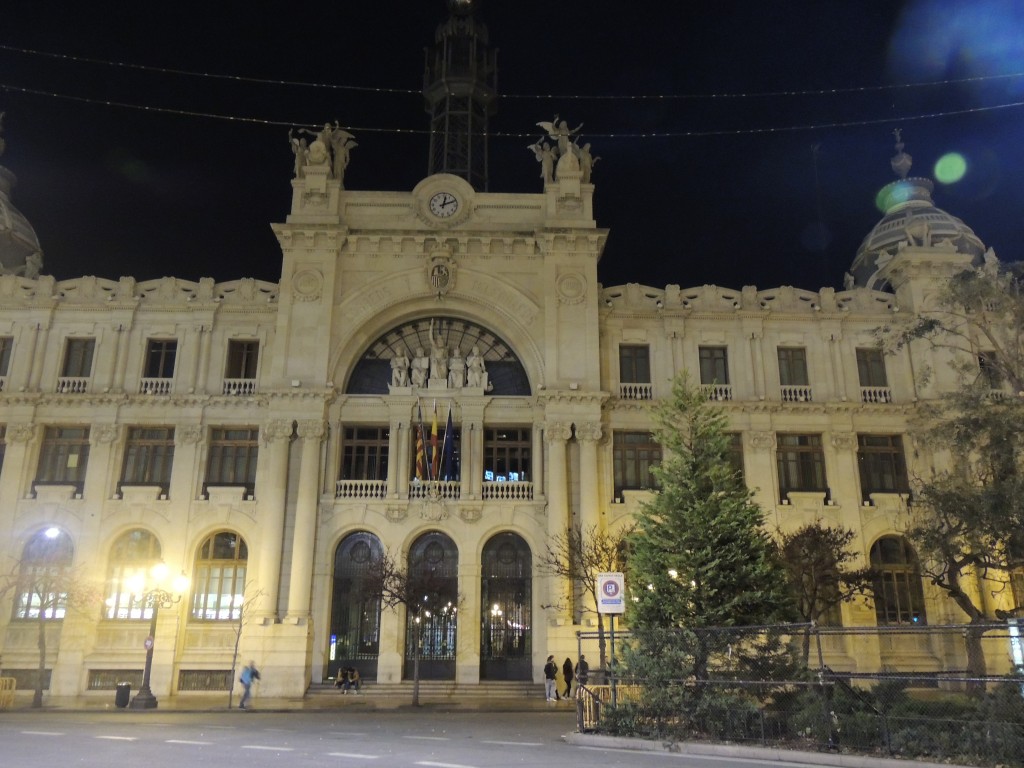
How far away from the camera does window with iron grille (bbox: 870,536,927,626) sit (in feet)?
116

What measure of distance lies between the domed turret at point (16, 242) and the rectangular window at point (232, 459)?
Result: 18.6 m

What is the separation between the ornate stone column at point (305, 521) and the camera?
3350cm

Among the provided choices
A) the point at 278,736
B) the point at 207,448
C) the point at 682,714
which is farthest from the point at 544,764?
the point at 207,448

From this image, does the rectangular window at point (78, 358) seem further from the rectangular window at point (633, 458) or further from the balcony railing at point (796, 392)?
the balcony railing at point (796, 392)

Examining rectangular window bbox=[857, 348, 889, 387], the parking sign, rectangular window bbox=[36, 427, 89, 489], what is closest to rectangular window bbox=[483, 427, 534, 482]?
Result: rectangular window bbox=[857, 348, 889, 387]

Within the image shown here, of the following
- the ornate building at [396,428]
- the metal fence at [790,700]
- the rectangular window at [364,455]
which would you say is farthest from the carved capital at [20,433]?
the metal fence at [790,700]

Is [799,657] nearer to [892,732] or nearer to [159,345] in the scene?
[892,732]

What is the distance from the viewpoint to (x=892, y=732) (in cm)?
1471

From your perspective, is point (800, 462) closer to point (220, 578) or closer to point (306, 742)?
point (220, 578)

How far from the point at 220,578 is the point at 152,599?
109 inches

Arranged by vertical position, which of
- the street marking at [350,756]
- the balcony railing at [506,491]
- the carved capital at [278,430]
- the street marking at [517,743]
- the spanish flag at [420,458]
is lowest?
the street marking at [517,743]

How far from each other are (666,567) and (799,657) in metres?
4.10

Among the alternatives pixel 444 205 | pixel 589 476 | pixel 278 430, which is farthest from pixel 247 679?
pixel 444 205

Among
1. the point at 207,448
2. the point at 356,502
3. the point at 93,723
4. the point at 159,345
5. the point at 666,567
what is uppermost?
the point at 159,345
